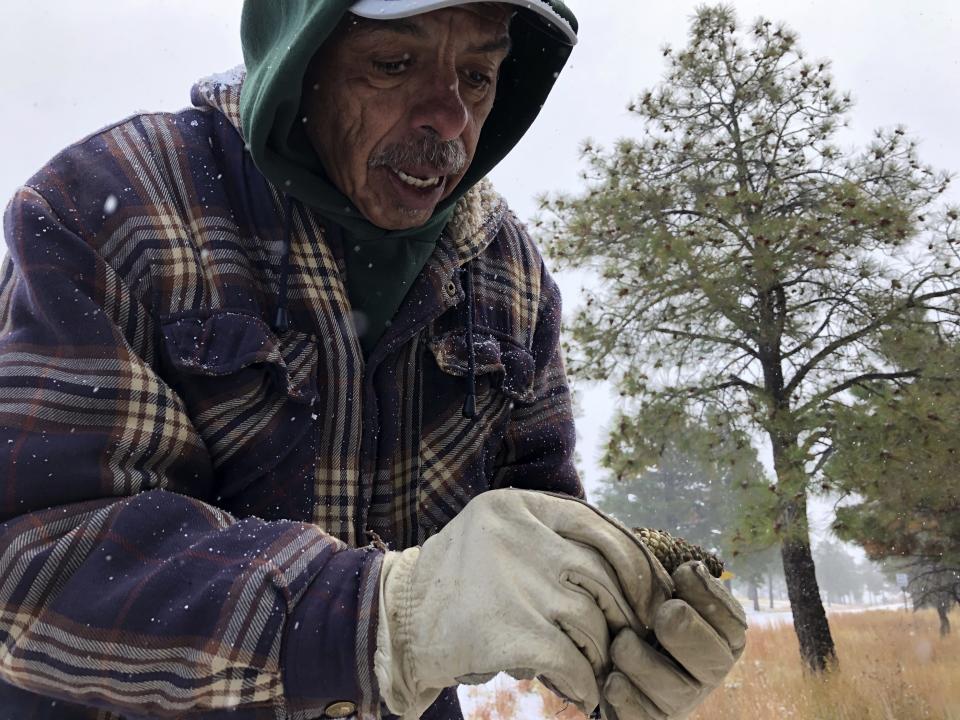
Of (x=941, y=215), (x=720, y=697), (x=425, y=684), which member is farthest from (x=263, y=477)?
(x=941, y=215)

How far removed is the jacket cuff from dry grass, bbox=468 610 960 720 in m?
4.37

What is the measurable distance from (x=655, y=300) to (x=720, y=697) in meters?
3.39

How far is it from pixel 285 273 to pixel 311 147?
284 millimetres

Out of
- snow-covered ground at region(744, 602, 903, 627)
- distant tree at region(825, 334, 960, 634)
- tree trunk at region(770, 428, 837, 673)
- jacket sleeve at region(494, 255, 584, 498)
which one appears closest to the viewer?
jacket sleeve at region(494, 255, 584, 498)

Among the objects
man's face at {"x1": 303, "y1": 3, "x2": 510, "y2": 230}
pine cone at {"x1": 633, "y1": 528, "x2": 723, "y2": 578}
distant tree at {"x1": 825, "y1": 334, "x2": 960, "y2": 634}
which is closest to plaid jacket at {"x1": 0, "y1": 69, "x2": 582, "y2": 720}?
man's face at {"x1": 303, "y1": 3, "x2": 510, "y2": 230}

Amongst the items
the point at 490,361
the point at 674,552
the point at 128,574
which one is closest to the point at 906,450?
the point at 490,361

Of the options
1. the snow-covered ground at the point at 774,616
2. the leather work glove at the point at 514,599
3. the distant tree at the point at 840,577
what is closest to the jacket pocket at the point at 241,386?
the leather work glove at the point at 514,599

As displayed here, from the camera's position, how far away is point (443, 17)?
1.36 metres

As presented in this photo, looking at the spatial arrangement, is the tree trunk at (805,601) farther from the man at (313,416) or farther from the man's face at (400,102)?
the man's face at (400,102)

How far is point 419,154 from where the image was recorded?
4.71ft

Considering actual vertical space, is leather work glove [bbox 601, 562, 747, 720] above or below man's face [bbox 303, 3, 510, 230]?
below

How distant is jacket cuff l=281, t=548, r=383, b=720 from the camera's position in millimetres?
948

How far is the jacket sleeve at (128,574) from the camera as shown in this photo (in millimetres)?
961

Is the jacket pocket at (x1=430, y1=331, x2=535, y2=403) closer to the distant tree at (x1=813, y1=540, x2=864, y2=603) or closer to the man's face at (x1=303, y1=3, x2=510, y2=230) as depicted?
the man's face at (x1=303, y1=3, x2=510, y2=230)
